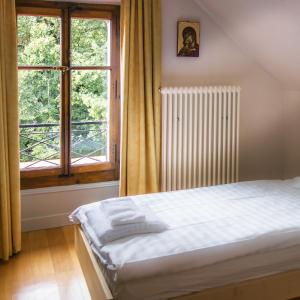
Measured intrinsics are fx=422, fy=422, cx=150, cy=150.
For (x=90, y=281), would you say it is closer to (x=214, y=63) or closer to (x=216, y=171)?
(x=216, y=171)

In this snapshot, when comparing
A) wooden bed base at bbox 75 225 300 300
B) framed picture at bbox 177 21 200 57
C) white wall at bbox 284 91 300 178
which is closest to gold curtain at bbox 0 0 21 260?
wooden bed base at bbox 75 225 300 300

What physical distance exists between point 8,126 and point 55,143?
1.93ft

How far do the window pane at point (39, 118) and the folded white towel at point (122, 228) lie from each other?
1278 millimetres

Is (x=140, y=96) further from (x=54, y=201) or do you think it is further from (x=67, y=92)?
(x=54, y=201)

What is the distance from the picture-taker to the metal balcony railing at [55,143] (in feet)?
11.4

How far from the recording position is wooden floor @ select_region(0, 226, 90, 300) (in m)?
2.54

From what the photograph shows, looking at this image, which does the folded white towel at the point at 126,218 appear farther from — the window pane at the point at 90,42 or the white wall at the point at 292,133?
the white wall at the point at 292,133

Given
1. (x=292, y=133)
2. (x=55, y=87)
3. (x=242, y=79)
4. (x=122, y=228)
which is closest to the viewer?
(x=122, y=228)

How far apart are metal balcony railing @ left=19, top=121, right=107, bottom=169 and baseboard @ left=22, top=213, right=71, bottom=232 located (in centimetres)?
44

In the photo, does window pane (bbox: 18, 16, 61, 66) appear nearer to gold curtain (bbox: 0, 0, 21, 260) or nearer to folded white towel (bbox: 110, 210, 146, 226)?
gold curtain (bbox: 0, 0, 21, 260)

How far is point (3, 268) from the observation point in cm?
290

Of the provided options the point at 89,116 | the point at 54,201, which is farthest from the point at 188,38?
the point at 54,201

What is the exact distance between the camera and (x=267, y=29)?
335cm

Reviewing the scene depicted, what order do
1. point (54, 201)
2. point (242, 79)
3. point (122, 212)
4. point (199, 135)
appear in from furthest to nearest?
point (242, 79)
point (199, 135)
point (54, 201)
point (122, 212)
